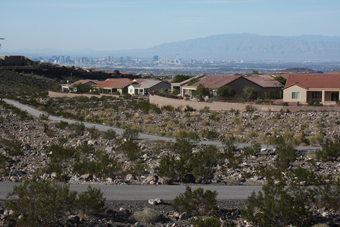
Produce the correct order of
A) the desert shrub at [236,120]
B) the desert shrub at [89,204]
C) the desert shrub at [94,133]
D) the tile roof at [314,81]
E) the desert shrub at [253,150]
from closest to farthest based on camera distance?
1. the desert shrub at [89,204]
2. the desert shrub at [253,150]
3. the desert shrub at [94,133]
4. the desert shrub at [236,120]
5. the tile roof at [314,81]

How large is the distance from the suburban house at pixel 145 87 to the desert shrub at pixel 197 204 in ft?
182

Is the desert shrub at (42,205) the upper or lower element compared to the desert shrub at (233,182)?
upper

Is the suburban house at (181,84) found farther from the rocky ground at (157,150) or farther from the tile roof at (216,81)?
the rocky ground at (157,150)

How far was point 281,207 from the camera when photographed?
10891 millimetres


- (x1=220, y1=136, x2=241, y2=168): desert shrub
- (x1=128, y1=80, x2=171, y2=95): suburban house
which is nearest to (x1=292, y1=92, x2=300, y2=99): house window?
(x1=220, y1=136, x2=241, y2=168): desert shrub

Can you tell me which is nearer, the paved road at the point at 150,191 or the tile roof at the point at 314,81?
the paved road at the point at 150,191

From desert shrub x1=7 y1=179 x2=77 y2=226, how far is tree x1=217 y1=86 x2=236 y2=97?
36831 mm

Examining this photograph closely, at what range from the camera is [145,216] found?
11734 millimetres

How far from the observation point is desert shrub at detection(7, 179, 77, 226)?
10.5 metres

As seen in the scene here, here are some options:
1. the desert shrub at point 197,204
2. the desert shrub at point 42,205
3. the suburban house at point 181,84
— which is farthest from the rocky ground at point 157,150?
the suburban house at point 181,84

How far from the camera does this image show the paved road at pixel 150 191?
13688 millimetres

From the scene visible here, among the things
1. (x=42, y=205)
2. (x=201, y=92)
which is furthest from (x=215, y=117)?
(x=42, y=205)

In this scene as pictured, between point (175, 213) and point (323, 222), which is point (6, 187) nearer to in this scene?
point (175, 213)

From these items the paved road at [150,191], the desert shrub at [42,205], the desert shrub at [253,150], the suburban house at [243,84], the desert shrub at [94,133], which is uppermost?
the suburban house at [243,84]
